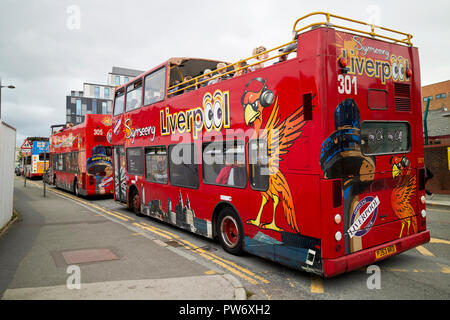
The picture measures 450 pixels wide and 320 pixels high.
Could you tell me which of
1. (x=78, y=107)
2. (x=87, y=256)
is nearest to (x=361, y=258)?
(x=87, y=256)

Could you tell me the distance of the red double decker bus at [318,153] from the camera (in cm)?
438

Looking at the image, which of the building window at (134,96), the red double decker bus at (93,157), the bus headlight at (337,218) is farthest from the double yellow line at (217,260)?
the red double decker bus at (93,157)

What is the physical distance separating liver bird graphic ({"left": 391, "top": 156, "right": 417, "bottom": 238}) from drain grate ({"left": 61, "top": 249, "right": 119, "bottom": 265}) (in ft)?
16.5

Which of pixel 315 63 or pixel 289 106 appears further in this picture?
pixel 289 106

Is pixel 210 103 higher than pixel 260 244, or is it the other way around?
pixel 210 103

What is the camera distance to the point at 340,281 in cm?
491

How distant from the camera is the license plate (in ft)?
15.8

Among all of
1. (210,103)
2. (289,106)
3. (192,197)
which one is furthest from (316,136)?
(192,197)

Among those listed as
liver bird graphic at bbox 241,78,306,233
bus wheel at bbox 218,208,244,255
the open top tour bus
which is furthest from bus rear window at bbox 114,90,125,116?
the open top tour bus

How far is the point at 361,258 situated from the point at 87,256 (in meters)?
4.94

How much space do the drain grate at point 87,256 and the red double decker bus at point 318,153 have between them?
80.1 inches

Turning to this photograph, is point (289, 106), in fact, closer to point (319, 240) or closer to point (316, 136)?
point (316, 136)

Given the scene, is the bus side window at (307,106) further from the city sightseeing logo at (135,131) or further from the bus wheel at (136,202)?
the bus wheel at (136,202)
